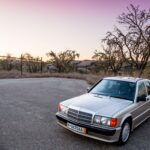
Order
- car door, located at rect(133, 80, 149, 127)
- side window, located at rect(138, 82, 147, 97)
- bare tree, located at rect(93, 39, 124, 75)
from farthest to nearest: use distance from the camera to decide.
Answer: bare tree, located at rect(93, 39, 124, 75)
side window, located at rect(138, 82, 147, 97)
car door, located at rect(133, 80, 149, 127)

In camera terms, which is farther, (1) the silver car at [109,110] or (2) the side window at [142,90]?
(2) the side window at [142,90]

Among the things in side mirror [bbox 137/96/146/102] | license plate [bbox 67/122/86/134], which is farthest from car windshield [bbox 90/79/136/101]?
license plate [bbox 67/122/86/134]

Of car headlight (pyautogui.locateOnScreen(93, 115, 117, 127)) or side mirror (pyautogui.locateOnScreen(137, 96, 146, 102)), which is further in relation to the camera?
side mirror (pyautogui.locateOnScreen(137, 96, 146, 102))

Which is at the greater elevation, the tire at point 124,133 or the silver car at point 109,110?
the silver car at point 109,110

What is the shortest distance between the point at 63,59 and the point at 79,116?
3057cm

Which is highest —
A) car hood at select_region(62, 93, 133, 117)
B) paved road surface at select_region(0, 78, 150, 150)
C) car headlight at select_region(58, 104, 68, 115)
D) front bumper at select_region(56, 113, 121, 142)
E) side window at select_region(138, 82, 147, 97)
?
side window at select_region(138, 82, 147, 97)

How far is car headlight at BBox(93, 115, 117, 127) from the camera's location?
412cm

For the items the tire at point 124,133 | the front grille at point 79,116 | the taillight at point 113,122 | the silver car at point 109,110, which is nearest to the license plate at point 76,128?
the silver car at point 109,110

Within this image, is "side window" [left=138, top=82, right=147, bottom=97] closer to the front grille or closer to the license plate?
the front grille

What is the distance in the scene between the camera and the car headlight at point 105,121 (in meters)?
4.12

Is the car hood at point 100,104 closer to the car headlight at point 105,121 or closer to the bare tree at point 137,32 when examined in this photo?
the car headlight at point 105,121

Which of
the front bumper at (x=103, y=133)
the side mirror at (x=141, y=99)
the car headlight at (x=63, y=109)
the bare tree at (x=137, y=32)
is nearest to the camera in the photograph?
the front bumper at (x=103, y=133)

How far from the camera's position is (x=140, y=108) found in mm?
5309

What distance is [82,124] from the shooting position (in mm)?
4285
